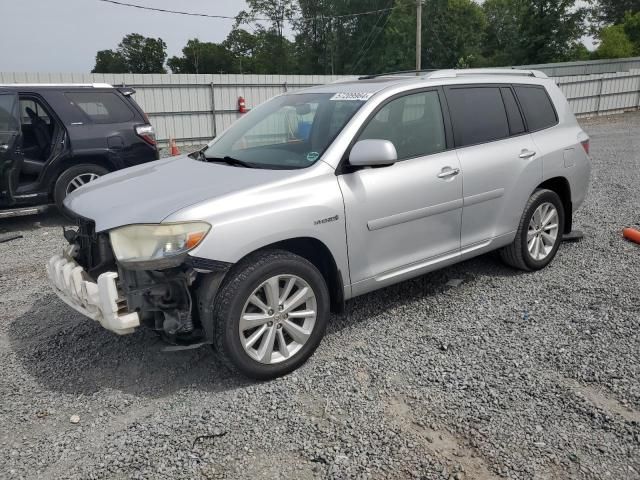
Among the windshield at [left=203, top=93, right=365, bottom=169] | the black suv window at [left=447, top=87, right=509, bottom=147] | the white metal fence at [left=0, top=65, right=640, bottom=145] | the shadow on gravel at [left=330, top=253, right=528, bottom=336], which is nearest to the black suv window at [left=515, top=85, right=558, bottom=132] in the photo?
the black suv window at [left=447, top=87, right=509, bottom=147]

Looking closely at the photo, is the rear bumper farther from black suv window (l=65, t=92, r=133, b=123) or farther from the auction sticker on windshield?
black suv window (l=65, t=92, r=133, b=123)

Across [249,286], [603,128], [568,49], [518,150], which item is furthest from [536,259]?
[568,49]

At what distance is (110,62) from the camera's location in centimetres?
7894

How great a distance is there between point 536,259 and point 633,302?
92 cm

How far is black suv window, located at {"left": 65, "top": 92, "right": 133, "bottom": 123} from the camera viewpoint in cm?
729

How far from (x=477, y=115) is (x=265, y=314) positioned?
8.23 ft

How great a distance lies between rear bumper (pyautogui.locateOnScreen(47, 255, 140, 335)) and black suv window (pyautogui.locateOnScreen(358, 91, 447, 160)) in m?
1.85

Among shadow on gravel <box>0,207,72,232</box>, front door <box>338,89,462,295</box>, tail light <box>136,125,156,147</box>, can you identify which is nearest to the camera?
front door <box>338,89,462,295</box>

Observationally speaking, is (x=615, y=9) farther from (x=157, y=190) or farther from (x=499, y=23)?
(x=157, y=190)

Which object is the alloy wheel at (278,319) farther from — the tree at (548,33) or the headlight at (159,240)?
the tree at (548,33)

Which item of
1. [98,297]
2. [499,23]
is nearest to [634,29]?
[499,23]

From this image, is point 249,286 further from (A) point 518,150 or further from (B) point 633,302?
(B) point 633,302

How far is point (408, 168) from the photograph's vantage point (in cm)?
377

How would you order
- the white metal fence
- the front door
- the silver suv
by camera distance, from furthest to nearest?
the white metal fence → the front door → the silver suv
